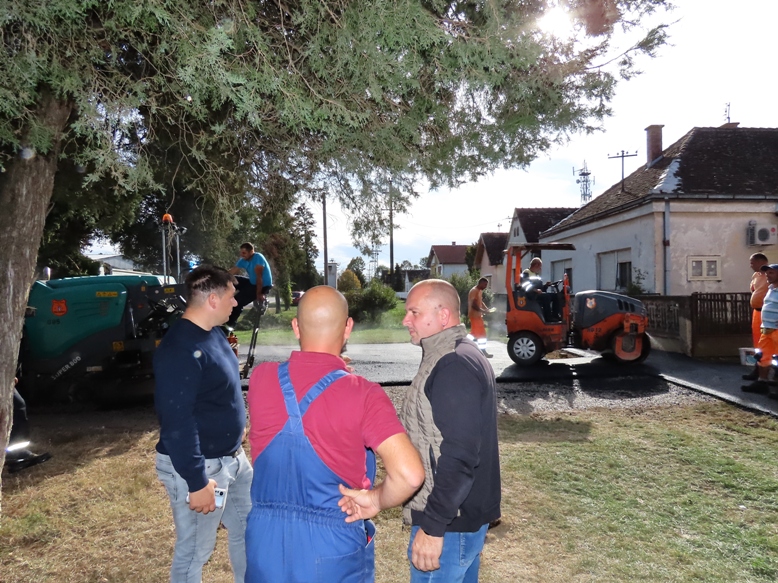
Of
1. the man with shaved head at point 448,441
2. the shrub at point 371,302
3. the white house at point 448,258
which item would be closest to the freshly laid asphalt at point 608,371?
the man with shaved head at point 448,441

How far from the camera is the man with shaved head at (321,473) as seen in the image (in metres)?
1.88

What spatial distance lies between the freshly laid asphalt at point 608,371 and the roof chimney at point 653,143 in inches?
466

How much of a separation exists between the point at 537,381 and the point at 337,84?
7.55m

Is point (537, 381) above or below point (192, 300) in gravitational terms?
below

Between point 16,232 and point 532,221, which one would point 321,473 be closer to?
point 16,232

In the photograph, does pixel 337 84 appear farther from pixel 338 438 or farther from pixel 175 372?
pixel 338 438

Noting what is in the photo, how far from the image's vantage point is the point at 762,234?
1680 centimetres

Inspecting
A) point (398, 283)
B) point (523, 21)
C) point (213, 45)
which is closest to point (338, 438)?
point (213, 45)

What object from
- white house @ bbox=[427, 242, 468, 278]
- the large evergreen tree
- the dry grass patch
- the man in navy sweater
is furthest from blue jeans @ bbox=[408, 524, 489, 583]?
white house @ bbox=[427, 242, 468, 278]

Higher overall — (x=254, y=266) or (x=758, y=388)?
(x=254, y=266)

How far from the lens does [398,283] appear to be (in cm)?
7200

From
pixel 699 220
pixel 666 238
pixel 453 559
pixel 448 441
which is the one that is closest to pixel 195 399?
pixel 448 441

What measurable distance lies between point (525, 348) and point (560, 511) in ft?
23.1

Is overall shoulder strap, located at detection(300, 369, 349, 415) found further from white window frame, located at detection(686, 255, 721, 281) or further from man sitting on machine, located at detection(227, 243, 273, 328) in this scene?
white window frame, located at detection(686, 255, 721, 281)
